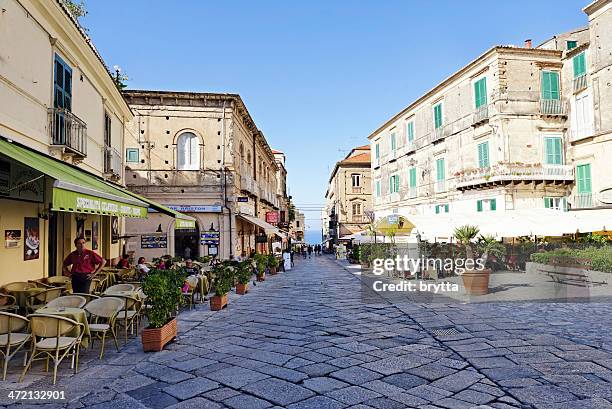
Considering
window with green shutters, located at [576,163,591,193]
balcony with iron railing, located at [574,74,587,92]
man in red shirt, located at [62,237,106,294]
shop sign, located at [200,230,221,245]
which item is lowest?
man in red shirt, located at [62,237,106,294]

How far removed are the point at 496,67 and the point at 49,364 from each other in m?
21.7

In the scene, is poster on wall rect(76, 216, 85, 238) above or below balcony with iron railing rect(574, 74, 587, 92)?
below

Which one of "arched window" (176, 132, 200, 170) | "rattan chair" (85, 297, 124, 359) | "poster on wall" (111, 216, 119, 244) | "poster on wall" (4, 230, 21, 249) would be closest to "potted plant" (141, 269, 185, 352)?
"rattan chair" (85, 297, 124, 359)

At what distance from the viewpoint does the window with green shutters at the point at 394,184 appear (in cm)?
3231

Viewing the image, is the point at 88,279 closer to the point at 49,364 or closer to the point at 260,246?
the point at 49,364

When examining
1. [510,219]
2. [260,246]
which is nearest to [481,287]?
→ [510,219]

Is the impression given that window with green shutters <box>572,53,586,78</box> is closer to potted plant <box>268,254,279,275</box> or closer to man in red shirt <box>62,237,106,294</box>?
potted plant <box>268,254,279,275</box>

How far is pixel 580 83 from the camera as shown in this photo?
66.5 ft

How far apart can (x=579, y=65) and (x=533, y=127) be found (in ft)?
10.9

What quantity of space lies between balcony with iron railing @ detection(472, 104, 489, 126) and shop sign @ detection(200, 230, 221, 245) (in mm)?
14064

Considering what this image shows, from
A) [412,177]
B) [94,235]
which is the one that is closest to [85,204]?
[94,235]

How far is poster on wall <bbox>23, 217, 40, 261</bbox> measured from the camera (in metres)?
8.33

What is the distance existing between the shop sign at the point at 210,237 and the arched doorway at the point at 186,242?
0.57 meters

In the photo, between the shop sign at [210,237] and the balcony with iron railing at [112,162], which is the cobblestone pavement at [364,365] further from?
the shop sign at [210,237]
